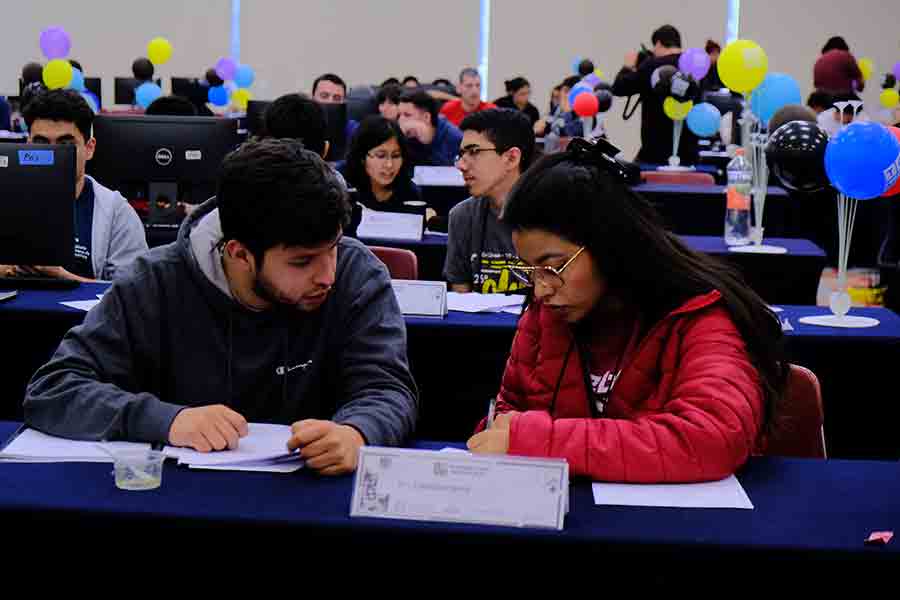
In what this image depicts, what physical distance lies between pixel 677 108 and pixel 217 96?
519 centimetres

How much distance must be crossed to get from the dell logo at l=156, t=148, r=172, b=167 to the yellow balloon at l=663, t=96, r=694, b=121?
436 centimetres

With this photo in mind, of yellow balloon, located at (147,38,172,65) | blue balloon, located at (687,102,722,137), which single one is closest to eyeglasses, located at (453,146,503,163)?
blue balloon, located at (687,102,722,137)

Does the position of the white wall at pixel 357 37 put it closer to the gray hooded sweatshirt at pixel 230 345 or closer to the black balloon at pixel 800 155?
the black balloon at pixel 800 155

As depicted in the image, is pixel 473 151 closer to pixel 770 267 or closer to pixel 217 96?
pixel 770 267

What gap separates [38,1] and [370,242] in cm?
1145

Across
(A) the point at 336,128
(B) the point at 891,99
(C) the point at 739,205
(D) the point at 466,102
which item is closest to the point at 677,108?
(A) the point at 336,128

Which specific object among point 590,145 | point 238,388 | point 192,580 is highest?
point 590,145

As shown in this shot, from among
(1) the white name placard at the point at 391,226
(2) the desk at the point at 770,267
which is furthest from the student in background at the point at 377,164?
(2) the desk at the point at 770,267

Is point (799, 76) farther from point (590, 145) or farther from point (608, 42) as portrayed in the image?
point (590, 145)

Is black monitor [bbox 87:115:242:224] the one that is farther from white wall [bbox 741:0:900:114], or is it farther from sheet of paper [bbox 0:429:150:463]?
white wall [bbox 741:0:900:114]

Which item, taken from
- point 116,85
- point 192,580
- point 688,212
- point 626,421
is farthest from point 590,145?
point 116,85

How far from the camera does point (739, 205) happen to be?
4.85 meters

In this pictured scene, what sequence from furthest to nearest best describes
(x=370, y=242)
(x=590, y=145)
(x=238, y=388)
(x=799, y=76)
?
1. (x=799, y=76)
2. (x=370, y=242)
3. (x=238, y=388)
4. (x=590, y=145)

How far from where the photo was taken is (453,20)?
48.5 ft
